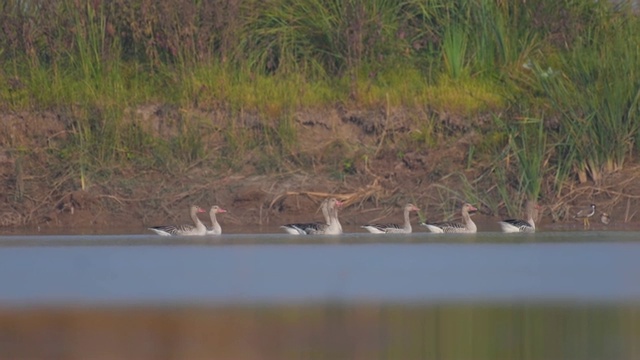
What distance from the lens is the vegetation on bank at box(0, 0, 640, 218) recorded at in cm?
2195

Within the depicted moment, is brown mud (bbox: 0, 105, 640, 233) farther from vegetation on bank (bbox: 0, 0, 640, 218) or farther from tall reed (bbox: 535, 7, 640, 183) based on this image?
tall reed (bbox: 535, 7, 640, 183)

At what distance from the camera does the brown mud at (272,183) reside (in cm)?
2158

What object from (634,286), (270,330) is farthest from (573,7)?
(270,330)

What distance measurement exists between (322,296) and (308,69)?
1034 centimetres

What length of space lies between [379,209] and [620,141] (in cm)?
304

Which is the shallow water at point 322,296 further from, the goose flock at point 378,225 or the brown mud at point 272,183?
the brown mud at point 272,183

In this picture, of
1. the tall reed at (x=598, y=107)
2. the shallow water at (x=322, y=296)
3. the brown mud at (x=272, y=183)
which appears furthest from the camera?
the brown mud at (x=272, y=183)

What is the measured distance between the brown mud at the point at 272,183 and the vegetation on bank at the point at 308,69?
14 centimetres

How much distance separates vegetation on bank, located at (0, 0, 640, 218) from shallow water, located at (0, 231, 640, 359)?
240 cm

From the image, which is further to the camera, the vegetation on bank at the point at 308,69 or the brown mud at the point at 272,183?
the vegetation on bank at the point at 308,69

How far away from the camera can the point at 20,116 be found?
22.8m

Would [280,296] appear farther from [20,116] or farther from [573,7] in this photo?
[573,7]

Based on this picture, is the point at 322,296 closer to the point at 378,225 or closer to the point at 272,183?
the point at 378,225

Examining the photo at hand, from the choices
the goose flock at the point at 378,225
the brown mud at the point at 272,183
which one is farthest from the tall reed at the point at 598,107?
the goose flock at the point at 378,225
